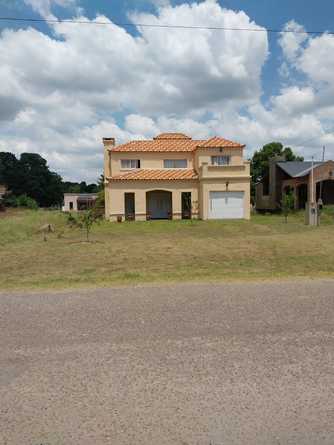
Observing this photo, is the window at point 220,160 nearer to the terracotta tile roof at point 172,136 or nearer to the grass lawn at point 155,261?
the terracotta tile roof at point 172,136

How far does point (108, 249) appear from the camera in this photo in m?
12.2

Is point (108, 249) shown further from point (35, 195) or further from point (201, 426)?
point (35, 195)

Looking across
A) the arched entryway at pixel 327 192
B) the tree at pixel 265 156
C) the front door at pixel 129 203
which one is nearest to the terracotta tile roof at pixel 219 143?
the front door at pixel 129 203

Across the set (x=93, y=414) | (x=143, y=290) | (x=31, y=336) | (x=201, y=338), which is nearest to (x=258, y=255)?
(x=143, y=290)

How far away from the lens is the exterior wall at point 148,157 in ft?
94.6

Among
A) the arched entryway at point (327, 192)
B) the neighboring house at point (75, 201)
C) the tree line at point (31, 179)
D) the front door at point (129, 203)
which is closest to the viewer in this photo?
the front door at point (129, 203)

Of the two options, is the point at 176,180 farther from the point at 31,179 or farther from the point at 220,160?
the point at 31,179

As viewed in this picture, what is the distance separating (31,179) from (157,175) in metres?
66.1

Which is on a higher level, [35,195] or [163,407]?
[35,195]

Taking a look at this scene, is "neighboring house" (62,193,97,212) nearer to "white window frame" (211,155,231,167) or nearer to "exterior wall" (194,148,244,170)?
"exterior wall" (194,148,244,170)

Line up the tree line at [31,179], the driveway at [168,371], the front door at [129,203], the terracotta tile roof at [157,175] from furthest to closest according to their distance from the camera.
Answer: the tree line at [31,179], the front door at [129,203], the terracotta tile roof at [157,175], the driveway at [168,371]

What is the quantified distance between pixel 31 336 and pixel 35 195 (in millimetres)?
86717

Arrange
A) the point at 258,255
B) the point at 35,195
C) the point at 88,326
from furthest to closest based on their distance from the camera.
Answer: the point at 35,195, the point at 258,255, the point at 88,326

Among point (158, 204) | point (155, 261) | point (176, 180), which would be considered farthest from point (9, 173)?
point (155, 261)
